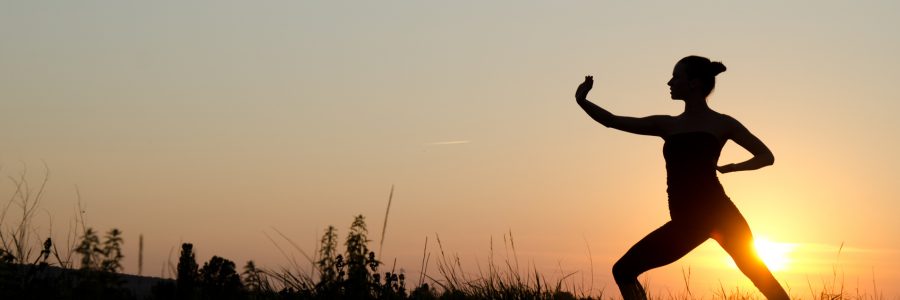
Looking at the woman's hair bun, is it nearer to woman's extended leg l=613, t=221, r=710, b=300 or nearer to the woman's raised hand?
the woman's raised hand

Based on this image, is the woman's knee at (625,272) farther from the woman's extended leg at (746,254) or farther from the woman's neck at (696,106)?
the woman's neck at (696,106)

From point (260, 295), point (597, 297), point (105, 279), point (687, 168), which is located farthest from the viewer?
point (597, 297)

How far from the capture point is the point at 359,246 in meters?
5.99

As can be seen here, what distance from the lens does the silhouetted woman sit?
663cm

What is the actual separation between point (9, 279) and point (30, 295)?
311 mm

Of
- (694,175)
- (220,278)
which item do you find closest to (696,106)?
(694,175)

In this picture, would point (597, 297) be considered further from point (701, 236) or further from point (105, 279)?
point (105, 279)

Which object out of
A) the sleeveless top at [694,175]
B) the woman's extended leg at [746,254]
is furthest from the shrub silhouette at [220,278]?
the woman's extended leg at [746,254]

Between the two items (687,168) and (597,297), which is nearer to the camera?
(687,168)

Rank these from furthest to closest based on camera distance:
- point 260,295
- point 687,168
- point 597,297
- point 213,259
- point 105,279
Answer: point 597,297 → point 260,295 → point 687,168 → point 213,259 → point 105,279

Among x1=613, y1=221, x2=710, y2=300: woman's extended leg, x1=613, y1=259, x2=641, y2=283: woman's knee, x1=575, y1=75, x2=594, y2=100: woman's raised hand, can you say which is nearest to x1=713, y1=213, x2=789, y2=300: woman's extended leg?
x1=613, y1=221, x2=710, y2=300: woman's extended leg

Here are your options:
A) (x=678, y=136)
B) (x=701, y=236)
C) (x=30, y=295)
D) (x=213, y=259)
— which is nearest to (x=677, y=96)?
(x=678, y=136)

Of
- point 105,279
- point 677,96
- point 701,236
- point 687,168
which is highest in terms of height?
point 677,96

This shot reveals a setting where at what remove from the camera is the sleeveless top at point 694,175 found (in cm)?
663
